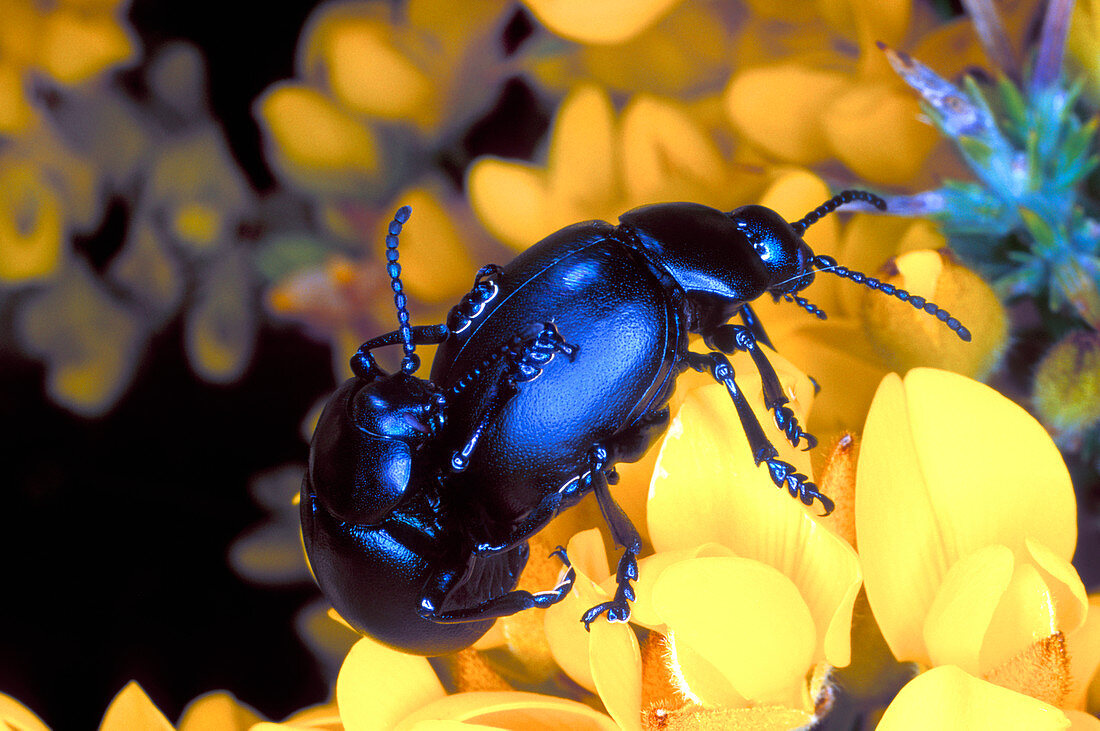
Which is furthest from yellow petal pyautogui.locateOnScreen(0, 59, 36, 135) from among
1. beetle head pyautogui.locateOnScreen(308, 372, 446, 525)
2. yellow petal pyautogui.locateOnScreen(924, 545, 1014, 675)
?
yellow petal pyautogui.locateOnScreen(924, 545, 1014, 675)

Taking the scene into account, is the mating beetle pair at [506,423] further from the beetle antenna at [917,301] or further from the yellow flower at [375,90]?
the yellow flower at [375,90]

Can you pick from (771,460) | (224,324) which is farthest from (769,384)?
(224,324)

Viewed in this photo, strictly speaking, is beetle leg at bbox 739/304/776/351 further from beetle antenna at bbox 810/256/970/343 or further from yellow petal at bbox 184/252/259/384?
yellow petal at bbox 184/252/259/384

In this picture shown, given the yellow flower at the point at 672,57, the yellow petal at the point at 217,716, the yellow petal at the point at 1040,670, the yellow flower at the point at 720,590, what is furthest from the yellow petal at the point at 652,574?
the yellow flower at the point at 672,57

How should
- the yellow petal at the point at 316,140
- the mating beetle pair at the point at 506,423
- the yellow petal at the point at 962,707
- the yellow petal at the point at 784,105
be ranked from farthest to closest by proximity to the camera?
the yellow petal at the point at 316,140, the yellow petal at the point at 784,105, the mating beetle pair at the point at 506,423, the yellow petal at the point at 962,707

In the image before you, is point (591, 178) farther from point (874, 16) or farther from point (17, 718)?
point (17, 718)

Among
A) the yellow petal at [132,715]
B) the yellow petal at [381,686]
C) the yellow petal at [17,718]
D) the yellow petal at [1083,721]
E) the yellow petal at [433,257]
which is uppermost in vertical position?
the yellow petal at [433,257]
